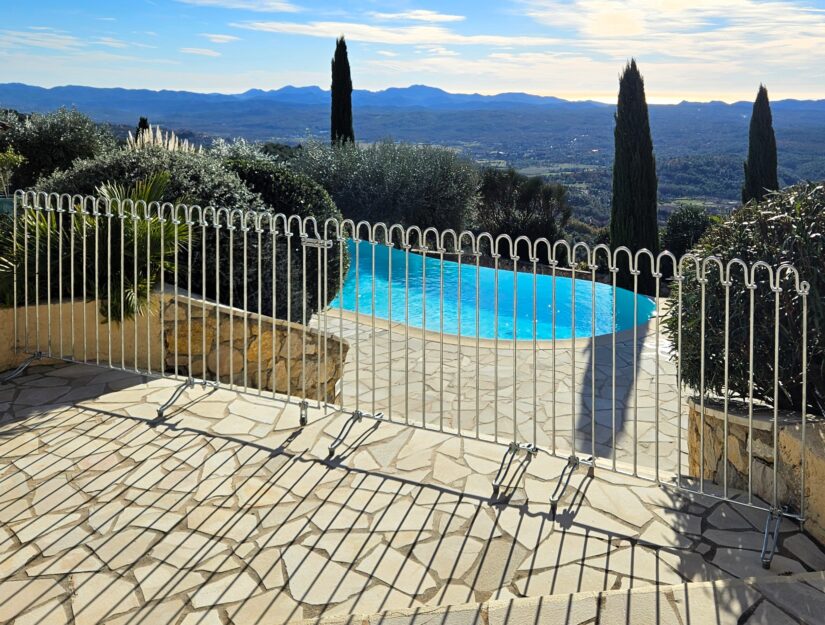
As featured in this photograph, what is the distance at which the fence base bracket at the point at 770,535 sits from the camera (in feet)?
10.4

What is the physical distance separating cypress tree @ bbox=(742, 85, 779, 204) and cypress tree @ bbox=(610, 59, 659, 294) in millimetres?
4206

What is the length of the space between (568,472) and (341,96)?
20887 millimetres

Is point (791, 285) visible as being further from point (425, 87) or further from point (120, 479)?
point (425, 87)

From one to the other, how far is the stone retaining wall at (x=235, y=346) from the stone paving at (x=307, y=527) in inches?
49.2

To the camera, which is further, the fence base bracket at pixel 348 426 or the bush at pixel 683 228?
the bush at pixel 683 228

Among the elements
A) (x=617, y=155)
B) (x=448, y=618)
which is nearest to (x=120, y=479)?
(x=448, y=618)

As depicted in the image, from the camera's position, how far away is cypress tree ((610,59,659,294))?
17.4 metres

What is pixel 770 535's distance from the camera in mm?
3416

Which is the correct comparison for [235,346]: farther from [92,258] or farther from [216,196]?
[216,196]

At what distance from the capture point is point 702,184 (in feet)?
89.6

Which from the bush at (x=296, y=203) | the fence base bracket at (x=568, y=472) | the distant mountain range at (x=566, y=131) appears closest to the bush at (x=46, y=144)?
the distant mountain range at (x=566, y=131)

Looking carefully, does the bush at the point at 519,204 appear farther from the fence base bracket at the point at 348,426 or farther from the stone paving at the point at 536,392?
the fence base bracket at the point at 348,426

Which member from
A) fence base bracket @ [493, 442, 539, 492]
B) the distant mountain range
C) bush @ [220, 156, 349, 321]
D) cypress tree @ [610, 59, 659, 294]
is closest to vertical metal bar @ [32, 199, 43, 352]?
bush @ [220, 156, 349, 321]

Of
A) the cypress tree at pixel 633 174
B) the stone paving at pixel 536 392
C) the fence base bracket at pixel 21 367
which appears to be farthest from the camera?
the cypress tree at pixel 633 174
